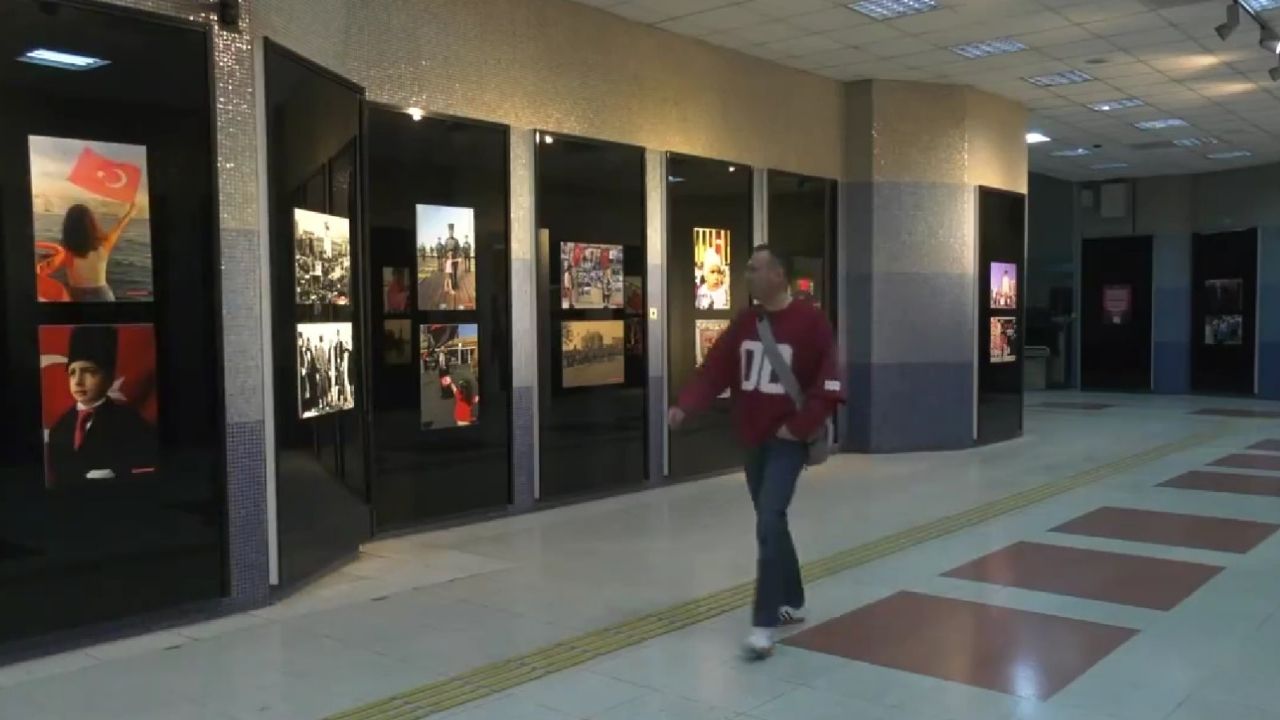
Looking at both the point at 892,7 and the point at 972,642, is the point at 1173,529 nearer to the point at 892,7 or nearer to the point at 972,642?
the point at 972,642

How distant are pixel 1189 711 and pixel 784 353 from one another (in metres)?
2.07

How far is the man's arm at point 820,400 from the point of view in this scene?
4453mm

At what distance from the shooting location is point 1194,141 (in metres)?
15.7

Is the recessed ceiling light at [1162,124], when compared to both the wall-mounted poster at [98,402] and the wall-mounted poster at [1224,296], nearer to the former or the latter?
the wall-mounted poster at [1224,296]

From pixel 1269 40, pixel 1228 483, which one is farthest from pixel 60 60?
pixel 1269 40

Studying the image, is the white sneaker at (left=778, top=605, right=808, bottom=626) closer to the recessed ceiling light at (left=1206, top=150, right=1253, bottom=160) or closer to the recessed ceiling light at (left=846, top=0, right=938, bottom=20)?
the recessed ceiling light at (left=846, top=0, right=938, bottom=20)

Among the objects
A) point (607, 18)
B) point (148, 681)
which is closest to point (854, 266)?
point (607, 18)

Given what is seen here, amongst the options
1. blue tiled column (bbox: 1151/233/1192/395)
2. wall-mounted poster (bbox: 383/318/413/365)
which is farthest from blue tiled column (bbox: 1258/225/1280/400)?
wall-mounted poster (bbox: 383/318/413/365)

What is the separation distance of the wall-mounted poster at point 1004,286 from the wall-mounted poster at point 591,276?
543 cm

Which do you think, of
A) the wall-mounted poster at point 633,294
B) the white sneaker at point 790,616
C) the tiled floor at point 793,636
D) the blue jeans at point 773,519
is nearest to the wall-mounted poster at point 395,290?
the tiled floor at point 793,636

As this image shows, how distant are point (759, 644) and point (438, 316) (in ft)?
12.3

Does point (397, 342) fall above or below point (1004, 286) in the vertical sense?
below

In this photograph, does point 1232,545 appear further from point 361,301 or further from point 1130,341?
point 1130,341

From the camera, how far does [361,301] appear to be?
21.0ft
